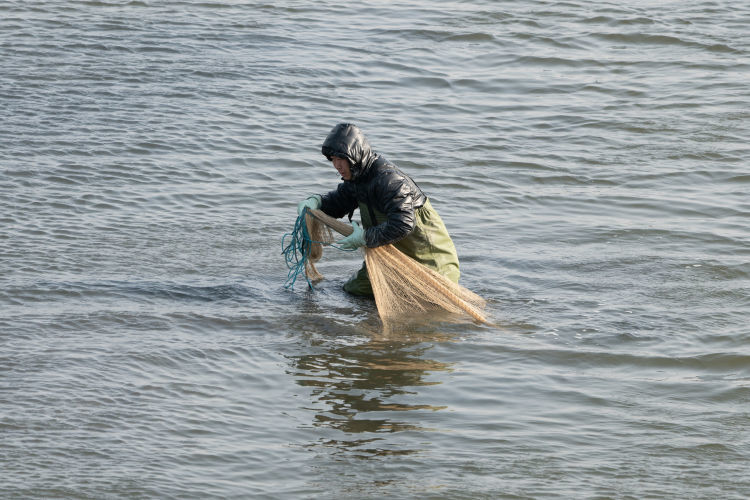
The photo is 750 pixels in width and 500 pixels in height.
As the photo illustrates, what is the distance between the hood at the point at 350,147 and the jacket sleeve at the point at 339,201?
0.48 metres

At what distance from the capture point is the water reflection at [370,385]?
5758 millimetres

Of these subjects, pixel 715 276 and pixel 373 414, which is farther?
pixel 715 276

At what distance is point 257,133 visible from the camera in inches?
465

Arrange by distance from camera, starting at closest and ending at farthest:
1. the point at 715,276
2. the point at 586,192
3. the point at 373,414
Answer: the point at 373,414 → the point at 715,276 → the point at 586,192

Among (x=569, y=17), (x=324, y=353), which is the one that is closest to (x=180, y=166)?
(x=324, y=353)

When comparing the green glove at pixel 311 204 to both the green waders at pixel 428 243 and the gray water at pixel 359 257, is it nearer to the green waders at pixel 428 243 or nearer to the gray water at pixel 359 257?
the green waders at pixel 428 243

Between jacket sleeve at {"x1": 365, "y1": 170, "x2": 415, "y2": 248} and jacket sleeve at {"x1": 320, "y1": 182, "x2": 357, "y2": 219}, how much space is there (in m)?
0.48

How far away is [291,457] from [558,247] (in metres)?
4.28

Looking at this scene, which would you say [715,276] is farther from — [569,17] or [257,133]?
[569,17]

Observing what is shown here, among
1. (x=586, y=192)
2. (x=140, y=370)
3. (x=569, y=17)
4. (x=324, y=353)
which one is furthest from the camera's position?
(x=569, y=17)

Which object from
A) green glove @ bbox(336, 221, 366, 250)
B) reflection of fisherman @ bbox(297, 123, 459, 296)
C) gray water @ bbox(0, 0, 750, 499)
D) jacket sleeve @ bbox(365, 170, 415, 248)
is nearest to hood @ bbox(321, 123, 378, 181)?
reflection of fisherman @ bbox(297, 123, 459, 296)

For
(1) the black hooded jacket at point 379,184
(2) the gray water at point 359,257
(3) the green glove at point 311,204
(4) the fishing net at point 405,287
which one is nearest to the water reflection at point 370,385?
(2) the gray water at point 359,257

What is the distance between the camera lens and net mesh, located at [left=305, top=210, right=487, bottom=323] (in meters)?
7.38

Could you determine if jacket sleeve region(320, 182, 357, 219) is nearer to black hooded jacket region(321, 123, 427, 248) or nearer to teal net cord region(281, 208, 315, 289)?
teal net cord region(281, 208, 315, 289)
